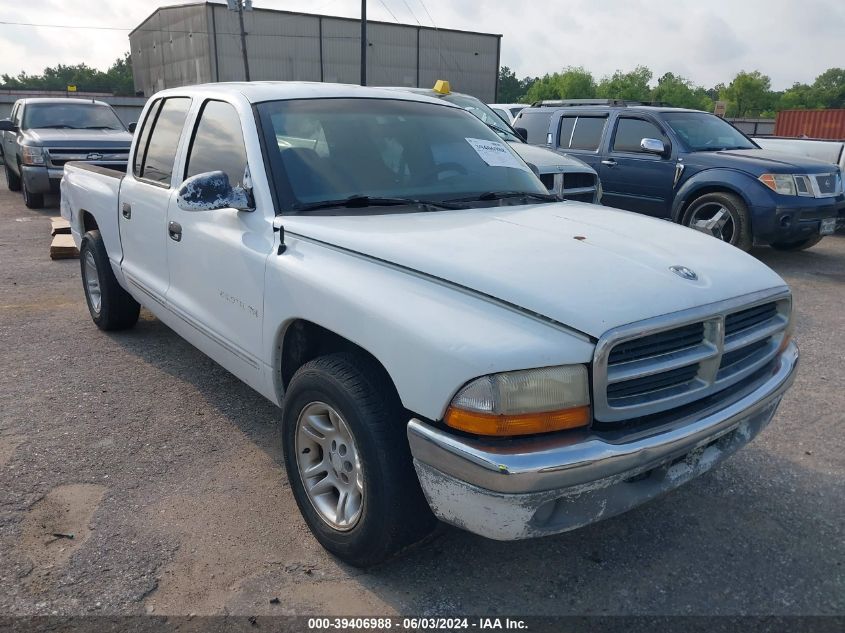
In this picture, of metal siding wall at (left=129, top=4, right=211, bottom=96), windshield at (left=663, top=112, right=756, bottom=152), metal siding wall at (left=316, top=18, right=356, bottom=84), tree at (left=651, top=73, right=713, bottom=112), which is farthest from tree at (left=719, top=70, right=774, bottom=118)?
windshield at (left=663, top=112, right=756, bottom=152)

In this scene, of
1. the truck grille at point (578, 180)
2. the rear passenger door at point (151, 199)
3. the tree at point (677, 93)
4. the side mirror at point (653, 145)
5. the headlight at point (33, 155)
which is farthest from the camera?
the tree at point (677, 93)

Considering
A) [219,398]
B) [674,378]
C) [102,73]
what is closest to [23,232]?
[219,398]

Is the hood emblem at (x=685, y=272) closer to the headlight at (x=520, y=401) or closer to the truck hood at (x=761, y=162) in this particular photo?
the headlight at (x=520, y=401)

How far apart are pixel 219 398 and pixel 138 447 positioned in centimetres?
69

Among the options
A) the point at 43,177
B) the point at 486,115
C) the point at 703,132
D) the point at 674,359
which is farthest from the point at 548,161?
the point at 43,177

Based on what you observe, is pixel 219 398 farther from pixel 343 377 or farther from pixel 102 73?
pixel 102 73

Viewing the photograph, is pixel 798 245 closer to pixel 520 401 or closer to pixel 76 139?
pixel 520 401

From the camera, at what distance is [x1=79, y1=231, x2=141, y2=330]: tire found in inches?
196

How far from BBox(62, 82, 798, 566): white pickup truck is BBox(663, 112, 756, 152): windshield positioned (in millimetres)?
5710

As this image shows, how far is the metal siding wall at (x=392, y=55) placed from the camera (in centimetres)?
5309

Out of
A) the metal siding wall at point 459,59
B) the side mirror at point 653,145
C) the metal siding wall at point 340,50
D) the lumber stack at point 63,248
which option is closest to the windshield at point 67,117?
the lumber stack at point 63,248

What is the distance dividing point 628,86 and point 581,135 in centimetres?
8758

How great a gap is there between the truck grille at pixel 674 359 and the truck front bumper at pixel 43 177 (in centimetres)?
1116

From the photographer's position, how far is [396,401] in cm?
238
